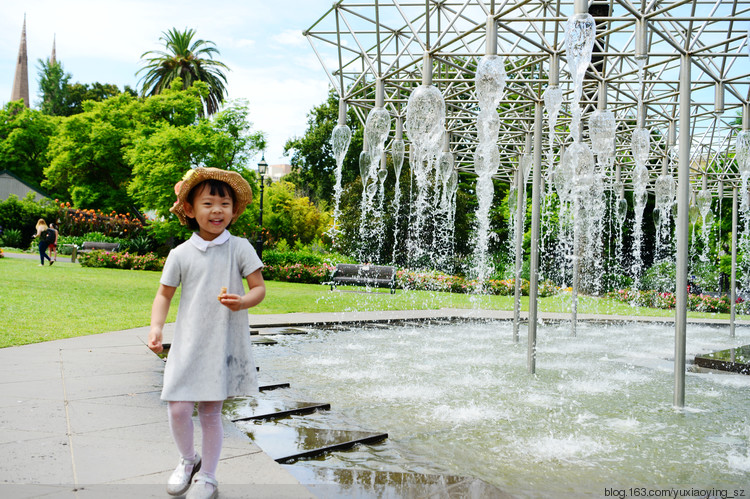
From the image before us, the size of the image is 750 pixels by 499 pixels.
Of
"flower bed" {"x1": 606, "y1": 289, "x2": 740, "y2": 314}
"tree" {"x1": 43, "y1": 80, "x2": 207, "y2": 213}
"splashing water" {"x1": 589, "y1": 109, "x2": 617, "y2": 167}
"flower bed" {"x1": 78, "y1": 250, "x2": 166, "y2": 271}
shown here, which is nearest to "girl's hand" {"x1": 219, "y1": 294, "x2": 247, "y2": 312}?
"splashing water" {"x1": 589, "y1": 109, "x2": 617, "y2": 167}

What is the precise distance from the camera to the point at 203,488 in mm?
2979

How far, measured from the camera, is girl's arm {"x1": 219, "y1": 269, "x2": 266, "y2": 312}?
3.00 m

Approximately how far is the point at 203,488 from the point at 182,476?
7.1 inches

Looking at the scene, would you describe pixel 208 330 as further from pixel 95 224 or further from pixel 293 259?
pixel 95 224

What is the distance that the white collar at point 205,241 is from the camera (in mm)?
3221

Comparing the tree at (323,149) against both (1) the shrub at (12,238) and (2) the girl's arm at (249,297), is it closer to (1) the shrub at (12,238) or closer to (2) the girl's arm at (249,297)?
(1) the shrub at (12,238)

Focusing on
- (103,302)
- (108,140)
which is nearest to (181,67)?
(108,140)

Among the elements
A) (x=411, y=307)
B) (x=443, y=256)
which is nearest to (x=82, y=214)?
(x=443, y=256)

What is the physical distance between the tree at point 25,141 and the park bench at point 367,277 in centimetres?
4234

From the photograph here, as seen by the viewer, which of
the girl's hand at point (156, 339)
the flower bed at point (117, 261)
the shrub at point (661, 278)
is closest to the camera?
the girl's hand at point (156, 339)

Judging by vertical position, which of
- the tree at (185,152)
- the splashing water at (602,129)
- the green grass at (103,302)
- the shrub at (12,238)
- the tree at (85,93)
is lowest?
the green grass at (103,302)

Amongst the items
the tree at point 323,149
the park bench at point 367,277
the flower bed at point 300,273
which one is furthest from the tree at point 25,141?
the park bench at point 367,277

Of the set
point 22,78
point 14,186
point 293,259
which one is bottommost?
point 293,259

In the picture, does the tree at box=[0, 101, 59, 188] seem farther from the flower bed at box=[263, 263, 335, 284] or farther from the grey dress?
the grey dress
